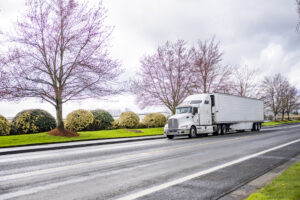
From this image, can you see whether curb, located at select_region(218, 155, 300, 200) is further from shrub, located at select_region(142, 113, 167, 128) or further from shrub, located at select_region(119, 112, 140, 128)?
shrub, located at select_region(142, 113, 167, 128)

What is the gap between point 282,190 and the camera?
454cm

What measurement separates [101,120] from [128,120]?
3436mm

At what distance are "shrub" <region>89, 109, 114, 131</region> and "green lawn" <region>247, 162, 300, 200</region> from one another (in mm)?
21765

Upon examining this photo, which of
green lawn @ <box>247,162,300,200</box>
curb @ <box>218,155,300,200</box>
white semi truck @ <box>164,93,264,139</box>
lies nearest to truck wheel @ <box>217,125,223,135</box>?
white semi truck @ <box>164,93,264,139</box>

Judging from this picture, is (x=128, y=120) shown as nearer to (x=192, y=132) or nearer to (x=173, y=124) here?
(x=173, y=124)

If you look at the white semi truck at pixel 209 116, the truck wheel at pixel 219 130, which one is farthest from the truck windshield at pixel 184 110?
the truck wheel at pixel 219 130

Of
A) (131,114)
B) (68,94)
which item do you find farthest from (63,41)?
(131,114)

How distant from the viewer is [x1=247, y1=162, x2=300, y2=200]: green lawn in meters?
4.16

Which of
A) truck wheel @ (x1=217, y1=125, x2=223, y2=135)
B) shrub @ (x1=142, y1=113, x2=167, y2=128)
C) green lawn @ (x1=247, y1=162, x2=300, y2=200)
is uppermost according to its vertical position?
shrub @ (x1=142, y1=113, x2=167, y2=128)

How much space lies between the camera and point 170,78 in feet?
98.4

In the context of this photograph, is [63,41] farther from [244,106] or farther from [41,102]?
[244,106]

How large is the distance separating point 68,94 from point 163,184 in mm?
15594

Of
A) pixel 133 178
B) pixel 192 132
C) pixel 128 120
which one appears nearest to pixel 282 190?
pixel 133 178

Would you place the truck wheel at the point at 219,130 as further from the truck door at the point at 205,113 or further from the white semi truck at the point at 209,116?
the truck door at the point at 205,113
